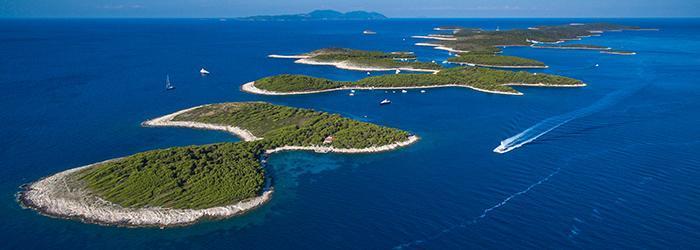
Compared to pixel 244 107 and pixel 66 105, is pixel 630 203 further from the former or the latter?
pixel 66 105

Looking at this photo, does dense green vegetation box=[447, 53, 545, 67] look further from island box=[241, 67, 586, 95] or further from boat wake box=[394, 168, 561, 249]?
boat wake box=[394, 168, 561, 249]

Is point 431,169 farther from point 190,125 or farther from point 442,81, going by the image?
point 442,81

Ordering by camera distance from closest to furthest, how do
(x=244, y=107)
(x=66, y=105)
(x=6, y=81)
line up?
(x=244, y=107), (x=66, y=105), (x=6, y=81)

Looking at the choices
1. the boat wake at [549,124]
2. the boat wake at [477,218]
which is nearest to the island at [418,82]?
the boat wake at [549,124]

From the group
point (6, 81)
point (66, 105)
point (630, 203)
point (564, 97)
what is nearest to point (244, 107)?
point (66, 105)

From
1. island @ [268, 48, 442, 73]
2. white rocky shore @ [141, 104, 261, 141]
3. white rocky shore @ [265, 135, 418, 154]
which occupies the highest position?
island @ [268, 48, 442, 73]

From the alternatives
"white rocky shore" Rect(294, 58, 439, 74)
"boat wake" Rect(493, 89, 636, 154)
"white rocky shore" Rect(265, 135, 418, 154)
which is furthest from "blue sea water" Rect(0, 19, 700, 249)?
"white rocky shore" Rect(294, 58, 439, 74)
